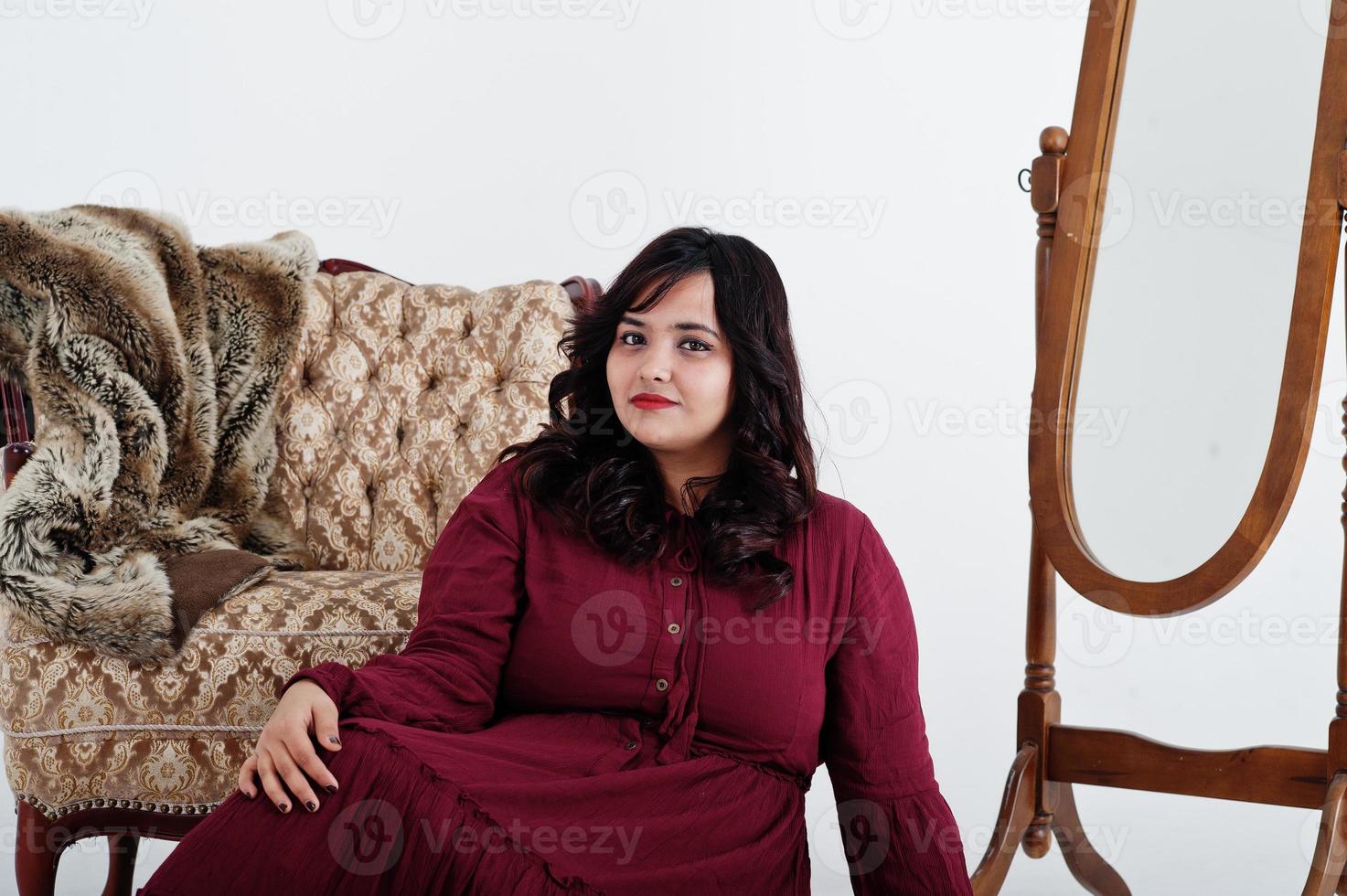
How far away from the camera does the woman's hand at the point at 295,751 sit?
1.34 meters

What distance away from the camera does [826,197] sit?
3264mm

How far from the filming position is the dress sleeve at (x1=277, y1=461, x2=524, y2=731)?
1.46 meters

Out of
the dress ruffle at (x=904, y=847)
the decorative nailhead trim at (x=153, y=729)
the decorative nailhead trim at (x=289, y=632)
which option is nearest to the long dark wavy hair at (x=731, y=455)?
the dress ruffle at (x=904, y=847)

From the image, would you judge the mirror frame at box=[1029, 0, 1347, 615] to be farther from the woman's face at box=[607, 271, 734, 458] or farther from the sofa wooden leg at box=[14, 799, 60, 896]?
the sofa wooden leg at box=[14, 799, 60, 896]

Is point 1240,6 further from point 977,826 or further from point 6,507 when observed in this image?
point 6,507

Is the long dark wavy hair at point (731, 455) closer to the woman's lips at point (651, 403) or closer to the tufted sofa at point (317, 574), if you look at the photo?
the woman's lips at point (651, 403)

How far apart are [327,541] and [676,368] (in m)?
1.38

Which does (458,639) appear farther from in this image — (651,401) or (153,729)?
(153,729)

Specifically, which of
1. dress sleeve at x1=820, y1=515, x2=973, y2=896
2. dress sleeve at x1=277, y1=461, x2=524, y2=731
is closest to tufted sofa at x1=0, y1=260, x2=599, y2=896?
dress sleeve at x1=277, y1=461, x2=524, y2=731

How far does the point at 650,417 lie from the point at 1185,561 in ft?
2.86

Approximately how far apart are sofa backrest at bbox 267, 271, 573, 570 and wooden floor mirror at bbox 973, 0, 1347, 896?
118 cm

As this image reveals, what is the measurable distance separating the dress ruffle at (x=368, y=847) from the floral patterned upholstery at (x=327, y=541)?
35.5 inches

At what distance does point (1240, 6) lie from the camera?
1937 mm

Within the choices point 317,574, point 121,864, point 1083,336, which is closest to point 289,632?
point 317,574
